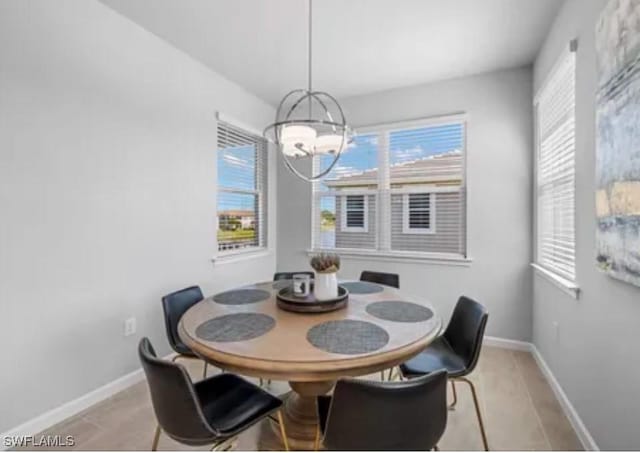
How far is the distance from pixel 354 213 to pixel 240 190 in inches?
55.0

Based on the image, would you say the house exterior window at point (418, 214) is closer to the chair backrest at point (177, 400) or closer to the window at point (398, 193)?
the window at point (398, 193)

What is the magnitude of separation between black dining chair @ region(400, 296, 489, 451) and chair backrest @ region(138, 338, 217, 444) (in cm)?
106

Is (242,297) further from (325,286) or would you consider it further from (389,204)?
(389,204)

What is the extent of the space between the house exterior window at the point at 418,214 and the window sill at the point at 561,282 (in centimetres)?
110

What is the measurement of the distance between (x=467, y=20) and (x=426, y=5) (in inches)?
16.1

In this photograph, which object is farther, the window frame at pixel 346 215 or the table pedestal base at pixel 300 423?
the window frame at pixel 346 215

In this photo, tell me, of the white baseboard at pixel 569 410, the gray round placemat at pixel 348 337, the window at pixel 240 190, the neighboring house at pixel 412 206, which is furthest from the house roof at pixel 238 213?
the white baseboard at pixel 569 410

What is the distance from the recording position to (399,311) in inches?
73.3

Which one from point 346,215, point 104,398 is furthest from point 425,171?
point 104,398

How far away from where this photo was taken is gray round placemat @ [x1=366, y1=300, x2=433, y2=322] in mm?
1749

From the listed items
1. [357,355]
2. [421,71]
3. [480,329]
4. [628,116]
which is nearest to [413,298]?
[480,329]

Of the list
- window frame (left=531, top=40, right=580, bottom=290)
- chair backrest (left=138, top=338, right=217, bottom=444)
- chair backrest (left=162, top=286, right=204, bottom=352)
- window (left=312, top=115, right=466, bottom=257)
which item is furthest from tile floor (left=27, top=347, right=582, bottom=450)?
window (left=312, top=115, right=466, bottom=257)

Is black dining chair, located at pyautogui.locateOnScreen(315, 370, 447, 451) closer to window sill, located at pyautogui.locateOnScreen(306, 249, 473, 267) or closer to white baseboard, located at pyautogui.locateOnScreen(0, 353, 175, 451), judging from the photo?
white baseboard, located at pyautogui.locateOnScreen(0, 353, 175, 451)

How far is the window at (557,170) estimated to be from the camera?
7.35ft
